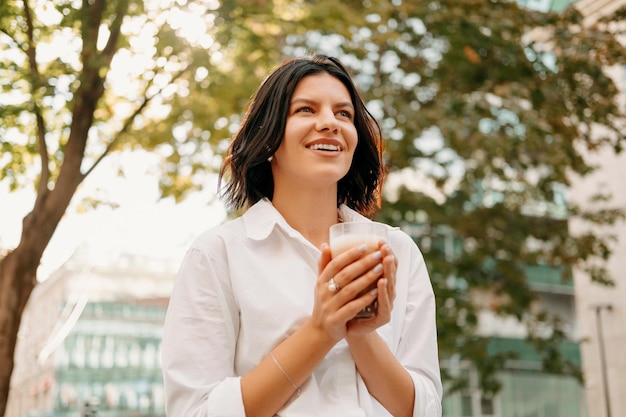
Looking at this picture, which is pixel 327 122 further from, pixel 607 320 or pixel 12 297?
pixel 607 320

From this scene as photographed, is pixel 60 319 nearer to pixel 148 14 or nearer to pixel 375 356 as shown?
pixel 148 14

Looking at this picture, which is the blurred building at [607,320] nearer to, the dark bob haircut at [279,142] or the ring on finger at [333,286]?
the dark bob haircut at [279,142]

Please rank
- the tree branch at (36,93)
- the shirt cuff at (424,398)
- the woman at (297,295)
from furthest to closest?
the tree branch at (36,93), the shirt cuff at (424,398), the woman at (297,295)

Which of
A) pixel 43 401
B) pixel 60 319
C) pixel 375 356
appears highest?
pixel 60 319

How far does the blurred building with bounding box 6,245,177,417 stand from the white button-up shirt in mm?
16843

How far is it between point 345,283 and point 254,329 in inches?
12.7

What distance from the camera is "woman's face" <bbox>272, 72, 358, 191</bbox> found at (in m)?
1.98

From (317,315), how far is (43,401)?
21.0m

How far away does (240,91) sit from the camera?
33.5ft

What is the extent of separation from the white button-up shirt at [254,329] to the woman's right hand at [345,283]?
201 mm

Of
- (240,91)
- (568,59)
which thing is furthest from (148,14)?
(568,59)

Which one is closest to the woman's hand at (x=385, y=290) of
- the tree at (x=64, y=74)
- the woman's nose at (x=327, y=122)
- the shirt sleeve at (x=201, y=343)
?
the shirt sleeve at (x=201, y=343)

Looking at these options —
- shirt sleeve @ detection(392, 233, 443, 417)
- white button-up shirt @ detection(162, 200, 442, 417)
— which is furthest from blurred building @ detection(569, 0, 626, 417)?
white button-up shirt @ detection(162, 200, 442, 417)

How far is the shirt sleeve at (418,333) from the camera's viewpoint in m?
1.91
